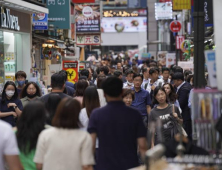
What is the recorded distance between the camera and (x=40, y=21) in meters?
22.2

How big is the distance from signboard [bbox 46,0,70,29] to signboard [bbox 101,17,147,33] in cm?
6323

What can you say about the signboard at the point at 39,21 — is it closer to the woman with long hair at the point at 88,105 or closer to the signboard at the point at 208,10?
the signboard at the point at 208,10

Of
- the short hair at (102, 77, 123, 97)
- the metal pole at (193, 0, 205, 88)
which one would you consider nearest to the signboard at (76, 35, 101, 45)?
the metal pole at (193, 0, 205, 88)

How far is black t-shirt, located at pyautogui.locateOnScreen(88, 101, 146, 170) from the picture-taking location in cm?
627

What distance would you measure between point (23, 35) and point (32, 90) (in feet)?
37.4

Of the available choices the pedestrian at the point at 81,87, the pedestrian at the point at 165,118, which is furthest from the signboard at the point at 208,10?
the pedestrian at the point at 81,87

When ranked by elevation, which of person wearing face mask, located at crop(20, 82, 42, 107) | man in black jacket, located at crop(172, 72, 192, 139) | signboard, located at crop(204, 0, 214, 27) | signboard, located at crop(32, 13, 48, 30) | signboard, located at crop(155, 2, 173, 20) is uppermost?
signboard, located at crop(155, 2, 173, 20)

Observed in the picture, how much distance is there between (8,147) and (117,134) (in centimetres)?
146

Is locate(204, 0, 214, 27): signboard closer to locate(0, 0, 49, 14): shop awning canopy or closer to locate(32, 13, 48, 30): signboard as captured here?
locate(0, 0, 49, 14): shop awning canopy

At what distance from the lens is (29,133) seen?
6.21 m

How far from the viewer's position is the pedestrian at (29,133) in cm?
620

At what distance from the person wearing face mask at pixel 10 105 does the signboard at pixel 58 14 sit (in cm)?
1350

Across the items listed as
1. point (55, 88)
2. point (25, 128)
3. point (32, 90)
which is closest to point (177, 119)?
point (55, 88)

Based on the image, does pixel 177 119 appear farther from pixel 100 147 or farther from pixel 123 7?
pixel 123 7
